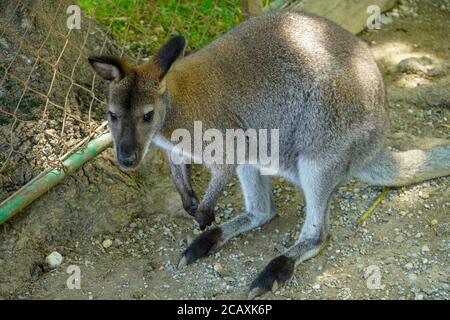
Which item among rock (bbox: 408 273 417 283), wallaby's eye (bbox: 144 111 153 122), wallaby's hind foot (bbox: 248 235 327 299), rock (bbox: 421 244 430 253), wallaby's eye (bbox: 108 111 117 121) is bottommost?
rock (bbox: 421 244 430 253)

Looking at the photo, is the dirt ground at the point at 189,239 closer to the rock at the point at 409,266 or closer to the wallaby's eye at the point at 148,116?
the rock at the point at 409,266

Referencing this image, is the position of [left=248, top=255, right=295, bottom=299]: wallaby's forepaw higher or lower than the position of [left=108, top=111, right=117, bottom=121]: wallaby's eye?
lower

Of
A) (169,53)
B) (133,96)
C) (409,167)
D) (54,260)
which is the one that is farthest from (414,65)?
(54,260)

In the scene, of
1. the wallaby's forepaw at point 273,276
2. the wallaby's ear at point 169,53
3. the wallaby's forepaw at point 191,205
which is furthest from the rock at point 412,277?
the wallaby's ear at point 169,53

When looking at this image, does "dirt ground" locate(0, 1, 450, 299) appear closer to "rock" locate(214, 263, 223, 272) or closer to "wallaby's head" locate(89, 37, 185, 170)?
"rock" locate(214, 263, 223, 272)

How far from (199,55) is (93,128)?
81 cm

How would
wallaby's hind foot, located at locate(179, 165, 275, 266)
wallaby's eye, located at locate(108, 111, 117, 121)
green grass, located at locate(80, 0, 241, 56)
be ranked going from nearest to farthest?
1. wallaby's eye, located at locate(108, 111, 117, 121)
2. wallaby's hind foot, located at locate(179, 165, 275, 266)
3. green grass, located at locate(80, 0, 241, 56)

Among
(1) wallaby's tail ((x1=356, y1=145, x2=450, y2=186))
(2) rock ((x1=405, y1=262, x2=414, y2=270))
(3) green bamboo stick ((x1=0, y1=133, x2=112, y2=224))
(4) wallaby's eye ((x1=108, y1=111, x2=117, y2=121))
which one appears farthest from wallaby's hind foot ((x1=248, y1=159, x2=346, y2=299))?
(3) green bamboo stick ((x1=0, y1=133, x2=112, y2=224))

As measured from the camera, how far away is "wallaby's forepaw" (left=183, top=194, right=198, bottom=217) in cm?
392

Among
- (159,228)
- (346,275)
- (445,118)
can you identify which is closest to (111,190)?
(159,228)

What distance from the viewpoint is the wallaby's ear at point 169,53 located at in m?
3.30

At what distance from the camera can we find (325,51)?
3.66 m

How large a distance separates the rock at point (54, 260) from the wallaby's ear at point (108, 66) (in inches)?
41.5

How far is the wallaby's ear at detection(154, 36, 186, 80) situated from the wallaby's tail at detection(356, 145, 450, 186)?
52.3 inches
